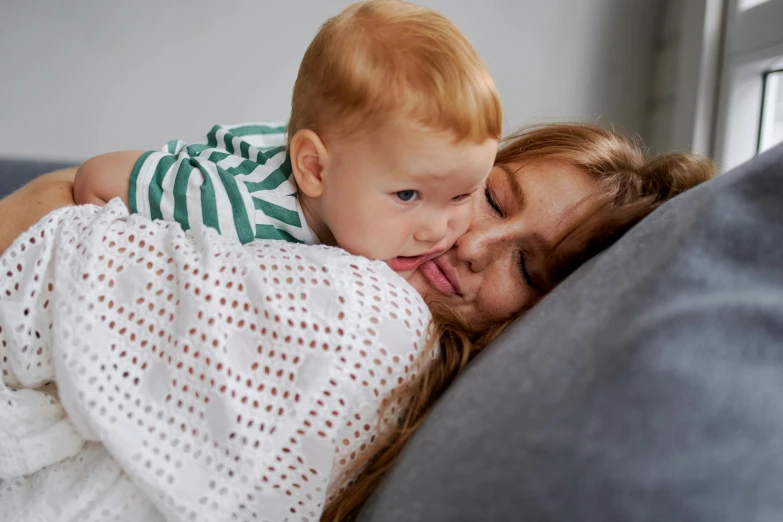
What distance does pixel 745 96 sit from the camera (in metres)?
1.70

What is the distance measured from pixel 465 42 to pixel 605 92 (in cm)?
152

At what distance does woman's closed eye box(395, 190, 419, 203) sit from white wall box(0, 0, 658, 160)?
1273mm

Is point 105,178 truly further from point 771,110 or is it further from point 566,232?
point 771,110

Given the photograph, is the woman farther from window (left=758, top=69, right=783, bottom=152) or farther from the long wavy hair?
window (left=758, top=69, right=783, bottom=152)

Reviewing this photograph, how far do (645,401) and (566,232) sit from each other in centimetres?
47

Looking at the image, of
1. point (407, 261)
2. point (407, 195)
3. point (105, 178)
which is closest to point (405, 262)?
point (407, 261)

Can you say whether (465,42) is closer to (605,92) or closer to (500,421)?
(500,421)

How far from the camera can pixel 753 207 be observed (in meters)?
0.56

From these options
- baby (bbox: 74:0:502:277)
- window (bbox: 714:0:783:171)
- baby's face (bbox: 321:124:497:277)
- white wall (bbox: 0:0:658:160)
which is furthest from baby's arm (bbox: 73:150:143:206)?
window (bbox: 714:0:783:171)

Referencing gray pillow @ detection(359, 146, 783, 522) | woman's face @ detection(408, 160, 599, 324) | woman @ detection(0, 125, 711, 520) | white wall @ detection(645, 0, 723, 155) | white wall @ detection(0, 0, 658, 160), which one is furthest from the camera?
white wall @ detection(0, 0, 658, 160)

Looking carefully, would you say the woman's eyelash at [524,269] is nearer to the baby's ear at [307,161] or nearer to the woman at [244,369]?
the woman at [244,369]

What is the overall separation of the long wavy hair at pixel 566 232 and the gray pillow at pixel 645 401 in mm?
84

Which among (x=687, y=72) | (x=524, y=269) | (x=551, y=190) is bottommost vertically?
(x=524, y=269)

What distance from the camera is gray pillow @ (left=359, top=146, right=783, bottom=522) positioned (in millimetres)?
428
